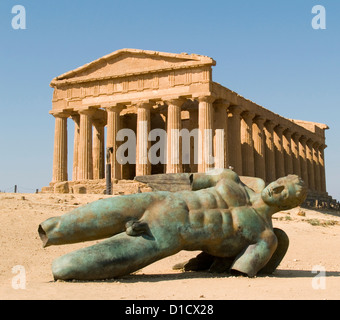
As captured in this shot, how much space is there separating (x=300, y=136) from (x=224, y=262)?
44442mm

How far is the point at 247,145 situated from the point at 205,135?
256 inches

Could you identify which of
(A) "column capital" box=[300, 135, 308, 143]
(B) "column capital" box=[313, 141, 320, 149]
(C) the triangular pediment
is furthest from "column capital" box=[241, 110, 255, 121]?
(B) "column capital" box=[313, 141, 320, 149]

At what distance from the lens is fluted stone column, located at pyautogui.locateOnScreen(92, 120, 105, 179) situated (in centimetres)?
3662

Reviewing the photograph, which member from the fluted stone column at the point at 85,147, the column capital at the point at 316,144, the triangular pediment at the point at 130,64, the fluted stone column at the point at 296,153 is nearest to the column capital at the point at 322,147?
the column capital at the point at 316,144

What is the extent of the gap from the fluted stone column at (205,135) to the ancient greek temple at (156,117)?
61 millimetres

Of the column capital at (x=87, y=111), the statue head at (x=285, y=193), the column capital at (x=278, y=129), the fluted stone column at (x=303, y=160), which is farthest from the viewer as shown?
the fluted stone column at (x=303, y=160)

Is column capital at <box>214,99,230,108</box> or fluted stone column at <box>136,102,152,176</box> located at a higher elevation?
column capital at <box>214,99,230,108</box>

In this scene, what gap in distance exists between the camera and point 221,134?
33656 mm

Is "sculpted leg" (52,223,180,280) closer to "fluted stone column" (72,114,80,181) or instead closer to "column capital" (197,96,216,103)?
"column capital" (197,96,216,103)

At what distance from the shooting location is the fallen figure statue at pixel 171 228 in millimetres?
6766

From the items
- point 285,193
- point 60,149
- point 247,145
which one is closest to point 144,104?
point 60,149

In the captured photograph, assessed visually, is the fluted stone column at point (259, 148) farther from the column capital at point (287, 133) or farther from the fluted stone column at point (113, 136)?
the fluted stone column at point (113, 136)
